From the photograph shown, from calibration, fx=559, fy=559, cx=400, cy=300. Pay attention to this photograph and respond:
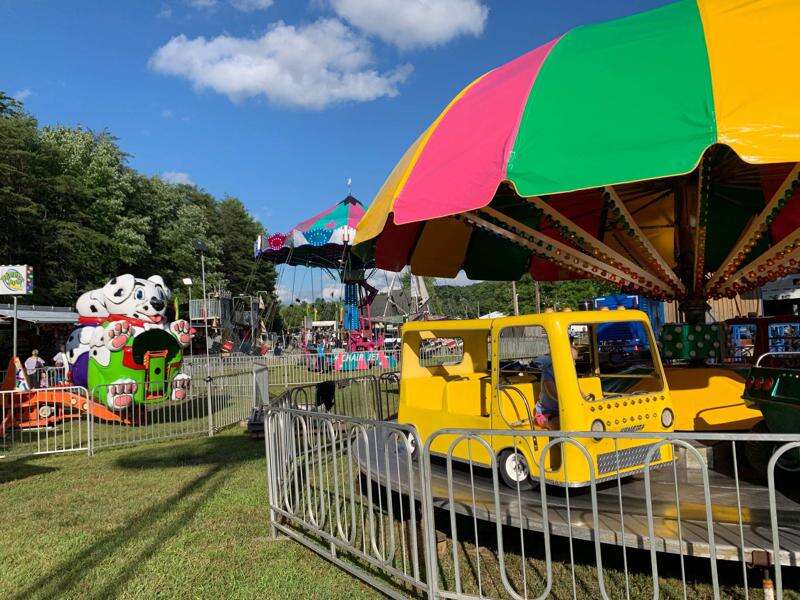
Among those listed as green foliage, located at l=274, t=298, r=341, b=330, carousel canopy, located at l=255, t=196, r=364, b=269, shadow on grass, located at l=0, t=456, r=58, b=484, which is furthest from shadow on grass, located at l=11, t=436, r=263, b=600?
green foliage, located at l=274, t=298, r=341, b=330

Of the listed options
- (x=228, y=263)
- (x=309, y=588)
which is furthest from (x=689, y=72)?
(x=228, y=263)

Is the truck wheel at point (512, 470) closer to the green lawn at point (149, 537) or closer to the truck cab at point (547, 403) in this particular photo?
the truck cab at point (547, 403)

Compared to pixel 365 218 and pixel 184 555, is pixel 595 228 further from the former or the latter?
pixel 184 555

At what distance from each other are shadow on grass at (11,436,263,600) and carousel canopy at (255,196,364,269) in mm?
19651

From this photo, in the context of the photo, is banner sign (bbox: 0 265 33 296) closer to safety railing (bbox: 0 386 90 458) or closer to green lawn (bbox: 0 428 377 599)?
safety railing (bbox: 0 386 90 458)

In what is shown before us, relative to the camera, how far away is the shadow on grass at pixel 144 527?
4.55 meters

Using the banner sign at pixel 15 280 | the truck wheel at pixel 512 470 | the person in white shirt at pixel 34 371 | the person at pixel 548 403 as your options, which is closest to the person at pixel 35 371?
the person in white shirt at pixel 34 371

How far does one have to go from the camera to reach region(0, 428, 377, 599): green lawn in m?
4.46

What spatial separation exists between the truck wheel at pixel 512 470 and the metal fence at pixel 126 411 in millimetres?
7309

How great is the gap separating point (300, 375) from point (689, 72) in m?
17.7

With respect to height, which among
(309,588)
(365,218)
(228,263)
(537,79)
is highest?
(228,263)

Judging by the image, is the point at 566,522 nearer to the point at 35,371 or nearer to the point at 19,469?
the point at 19,469

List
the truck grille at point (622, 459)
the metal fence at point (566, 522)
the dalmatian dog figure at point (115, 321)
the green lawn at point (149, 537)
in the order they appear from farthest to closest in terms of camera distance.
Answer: the dalmatian dog figure at point (115, 321) → the truck grille at point (622, 459) → the green lawn at point (149, 537) → the metal fence at point (566, 522)

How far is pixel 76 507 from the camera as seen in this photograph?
6648mm
